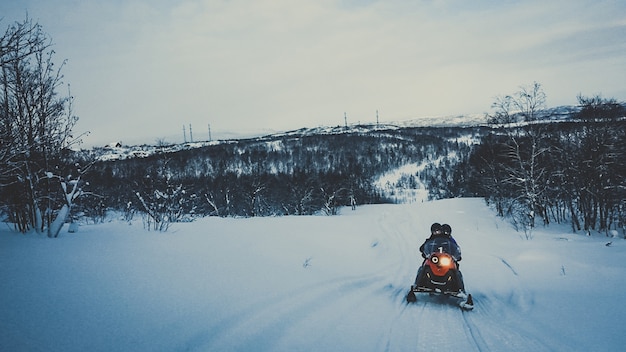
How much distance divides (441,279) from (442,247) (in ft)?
2.42

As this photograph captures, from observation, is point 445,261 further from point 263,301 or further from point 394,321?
point 263,301

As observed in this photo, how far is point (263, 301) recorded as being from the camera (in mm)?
5504

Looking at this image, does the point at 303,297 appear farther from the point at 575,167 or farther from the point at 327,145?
the point at 327,145

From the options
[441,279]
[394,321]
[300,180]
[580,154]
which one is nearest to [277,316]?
[394,321]

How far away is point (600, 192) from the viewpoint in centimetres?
2131

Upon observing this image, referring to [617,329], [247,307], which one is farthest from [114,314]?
[617,329]

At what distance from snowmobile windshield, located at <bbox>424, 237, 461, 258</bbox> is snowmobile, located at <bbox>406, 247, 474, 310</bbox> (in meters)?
0.30

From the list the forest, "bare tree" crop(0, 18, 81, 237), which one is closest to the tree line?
the forest

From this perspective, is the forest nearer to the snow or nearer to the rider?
the snow

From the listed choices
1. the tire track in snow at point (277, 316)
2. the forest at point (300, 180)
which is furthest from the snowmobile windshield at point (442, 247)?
the forest at point (300, 180)

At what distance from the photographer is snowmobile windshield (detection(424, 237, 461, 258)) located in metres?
6.62

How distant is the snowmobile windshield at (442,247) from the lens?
6.62m

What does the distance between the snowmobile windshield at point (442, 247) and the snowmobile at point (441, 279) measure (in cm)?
30

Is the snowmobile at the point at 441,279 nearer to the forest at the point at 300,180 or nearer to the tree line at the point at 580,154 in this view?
the forest at the point at 300,180
